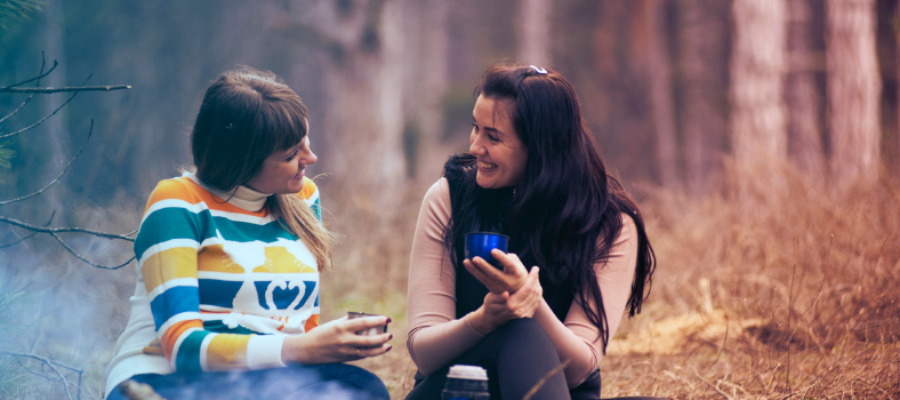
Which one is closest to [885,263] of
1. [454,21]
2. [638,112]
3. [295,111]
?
[295,111]

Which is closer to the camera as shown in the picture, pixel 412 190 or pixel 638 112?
pixel 412 190

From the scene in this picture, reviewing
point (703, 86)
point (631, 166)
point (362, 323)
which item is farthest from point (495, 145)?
point (631, 166)

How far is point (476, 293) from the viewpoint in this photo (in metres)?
1.92

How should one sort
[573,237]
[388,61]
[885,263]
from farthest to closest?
[388,61] < [885,263] < [573,237]

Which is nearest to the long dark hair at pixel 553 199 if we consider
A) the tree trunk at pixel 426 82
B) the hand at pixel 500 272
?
the hand at pixel 500 272

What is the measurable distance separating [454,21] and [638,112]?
14284 mm

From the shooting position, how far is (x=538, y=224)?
1.88m

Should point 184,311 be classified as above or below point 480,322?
above

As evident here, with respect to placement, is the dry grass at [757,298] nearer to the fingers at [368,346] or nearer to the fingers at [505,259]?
the fingers at [505,259]

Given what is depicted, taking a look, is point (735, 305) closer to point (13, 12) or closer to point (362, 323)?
point (362, 323)

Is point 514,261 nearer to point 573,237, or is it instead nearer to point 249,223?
point 573,237

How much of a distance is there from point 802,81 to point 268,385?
6.74 metres

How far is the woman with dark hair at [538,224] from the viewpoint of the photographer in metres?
1.84

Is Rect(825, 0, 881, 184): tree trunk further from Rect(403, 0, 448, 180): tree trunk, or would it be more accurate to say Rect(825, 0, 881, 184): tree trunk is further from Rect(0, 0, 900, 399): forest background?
Rect(403, 0, 448, 180): tree trunk
